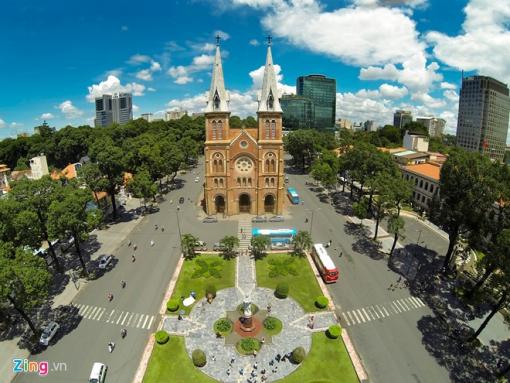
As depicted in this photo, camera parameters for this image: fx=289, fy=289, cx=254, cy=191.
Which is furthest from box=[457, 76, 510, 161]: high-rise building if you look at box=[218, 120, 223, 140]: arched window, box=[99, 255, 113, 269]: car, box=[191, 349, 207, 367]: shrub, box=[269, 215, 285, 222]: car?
box=[99, 255, 113, 269]: car

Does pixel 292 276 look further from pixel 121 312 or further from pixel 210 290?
pixel 121 312

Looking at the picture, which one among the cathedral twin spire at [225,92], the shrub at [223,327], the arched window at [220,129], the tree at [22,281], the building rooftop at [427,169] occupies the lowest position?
the shrub at [223,327]

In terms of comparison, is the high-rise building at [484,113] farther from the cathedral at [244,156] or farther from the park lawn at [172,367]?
the park lawn at [172,367]

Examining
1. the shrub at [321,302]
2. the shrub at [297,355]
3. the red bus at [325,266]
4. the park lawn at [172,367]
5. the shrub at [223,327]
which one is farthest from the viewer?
the red bus at [325,266]

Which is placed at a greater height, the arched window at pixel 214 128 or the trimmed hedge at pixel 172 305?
the arched window at pixel 214 128

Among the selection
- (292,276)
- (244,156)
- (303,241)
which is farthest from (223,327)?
(244,156)

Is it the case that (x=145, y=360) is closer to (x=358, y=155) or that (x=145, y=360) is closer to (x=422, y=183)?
(x=358, y=155)

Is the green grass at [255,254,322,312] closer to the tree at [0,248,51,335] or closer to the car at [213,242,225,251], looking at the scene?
the car at [213,242,225,251]

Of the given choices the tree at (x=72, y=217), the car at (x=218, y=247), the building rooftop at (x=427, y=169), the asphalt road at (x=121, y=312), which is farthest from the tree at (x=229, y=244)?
the building rooftop at (x=427, y=169)
